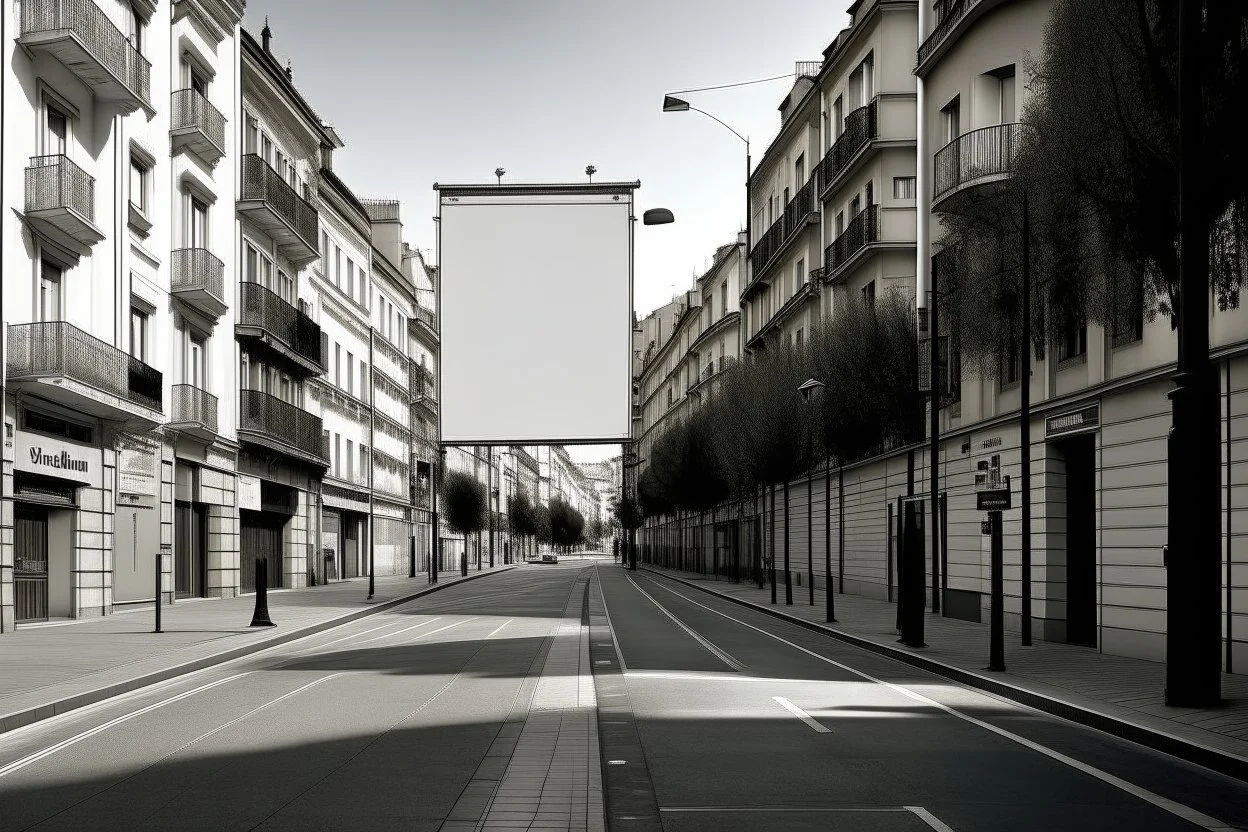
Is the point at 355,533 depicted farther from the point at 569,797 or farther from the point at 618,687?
the point at 569,797

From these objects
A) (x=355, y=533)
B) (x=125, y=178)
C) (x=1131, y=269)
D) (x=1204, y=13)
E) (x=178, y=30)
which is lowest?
(x=355, y=533)

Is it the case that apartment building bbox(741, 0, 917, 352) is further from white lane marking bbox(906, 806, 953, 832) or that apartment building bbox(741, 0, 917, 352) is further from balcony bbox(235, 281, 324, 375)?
white lane marking bbox(906, 806, 953, 832)

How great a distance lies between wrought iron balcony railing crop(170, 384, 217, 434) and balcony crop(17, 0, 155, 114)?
7555mm

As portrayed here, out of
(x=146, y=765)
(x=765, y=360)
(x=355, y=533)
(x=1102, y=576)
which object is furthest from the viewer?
(x=355, y=533)

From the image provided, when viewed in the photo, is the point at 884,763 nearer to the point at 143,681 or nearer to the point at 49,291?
the point at 143,681

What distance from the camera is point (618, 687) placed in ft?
44.1

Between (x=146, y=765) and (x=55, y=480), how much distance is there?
685 inches

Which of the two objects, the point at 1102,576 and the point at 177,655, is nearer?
the point at 177,655

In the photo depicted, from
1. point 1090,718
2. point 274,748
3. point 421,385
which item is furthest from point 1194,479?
point 421,385

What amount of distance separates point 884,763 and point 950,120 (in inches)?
854

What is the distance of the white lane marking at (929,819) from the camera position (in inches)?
275

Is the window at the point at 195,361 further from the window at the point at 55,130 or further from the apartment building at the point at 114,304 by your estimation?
the window at the point at 55,130

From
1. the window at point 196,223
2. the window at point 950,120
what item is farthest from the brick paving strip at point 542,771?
the window at point 196,223

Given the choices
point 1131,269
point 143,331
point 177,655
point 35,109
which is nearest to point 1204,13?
point 1131,269
